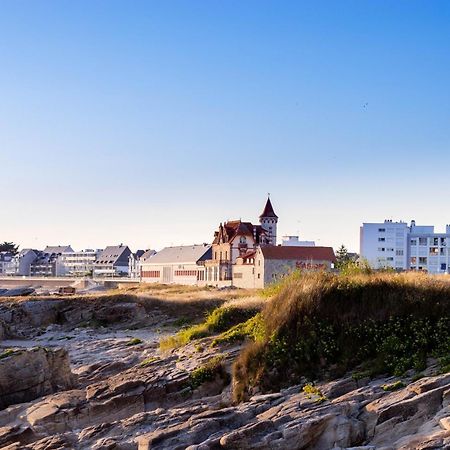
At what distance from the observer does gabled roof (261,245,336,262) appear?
85438mm

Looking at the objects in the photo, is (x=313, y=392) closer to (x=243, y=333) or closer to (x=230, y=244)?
(x=243, y=333)

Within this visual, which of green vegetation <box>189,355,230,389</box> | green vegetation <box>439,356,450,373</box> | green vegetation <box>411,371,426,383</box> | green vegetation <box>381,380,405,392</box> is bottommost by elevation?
green vegetation <box>189,355,230,389</box>

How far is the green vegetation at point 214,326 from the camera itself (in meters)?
26.9

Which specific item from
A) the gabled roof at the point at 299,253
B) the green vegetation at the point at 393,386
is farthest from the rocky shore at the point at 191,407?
the gabled roof at the point at 299,253

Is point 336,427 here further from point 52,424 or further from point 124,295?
point 124,295

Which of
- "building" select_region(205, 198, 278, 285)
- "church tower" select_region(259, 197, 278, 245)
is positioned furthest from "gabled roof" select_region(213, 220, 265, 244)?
"church tower" select_region(259, 197, 278, 245)

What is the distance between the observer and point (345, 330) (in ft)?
68.5

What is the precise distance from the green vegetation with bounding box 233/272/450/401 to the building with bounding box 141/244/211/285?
87.4m

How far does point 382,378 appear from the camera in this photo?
18.4 meters

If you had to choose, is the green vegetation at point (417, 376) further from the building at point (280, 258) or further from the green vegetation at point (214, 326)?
the building at point (280, 258)

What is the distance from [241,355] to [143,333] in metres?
24.5

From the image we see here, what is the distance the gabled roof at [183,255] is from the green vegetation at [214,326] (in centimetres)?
8126

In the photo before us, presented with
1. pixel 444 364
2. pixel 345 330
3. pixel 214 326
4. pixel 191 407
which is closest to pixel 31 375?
pixel 214 326

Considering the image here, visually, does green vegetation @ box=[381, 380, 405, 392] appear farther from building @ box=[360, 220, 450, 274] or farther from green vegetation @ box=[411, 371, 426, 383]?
building @ box=[360, 220, 450, 274]
